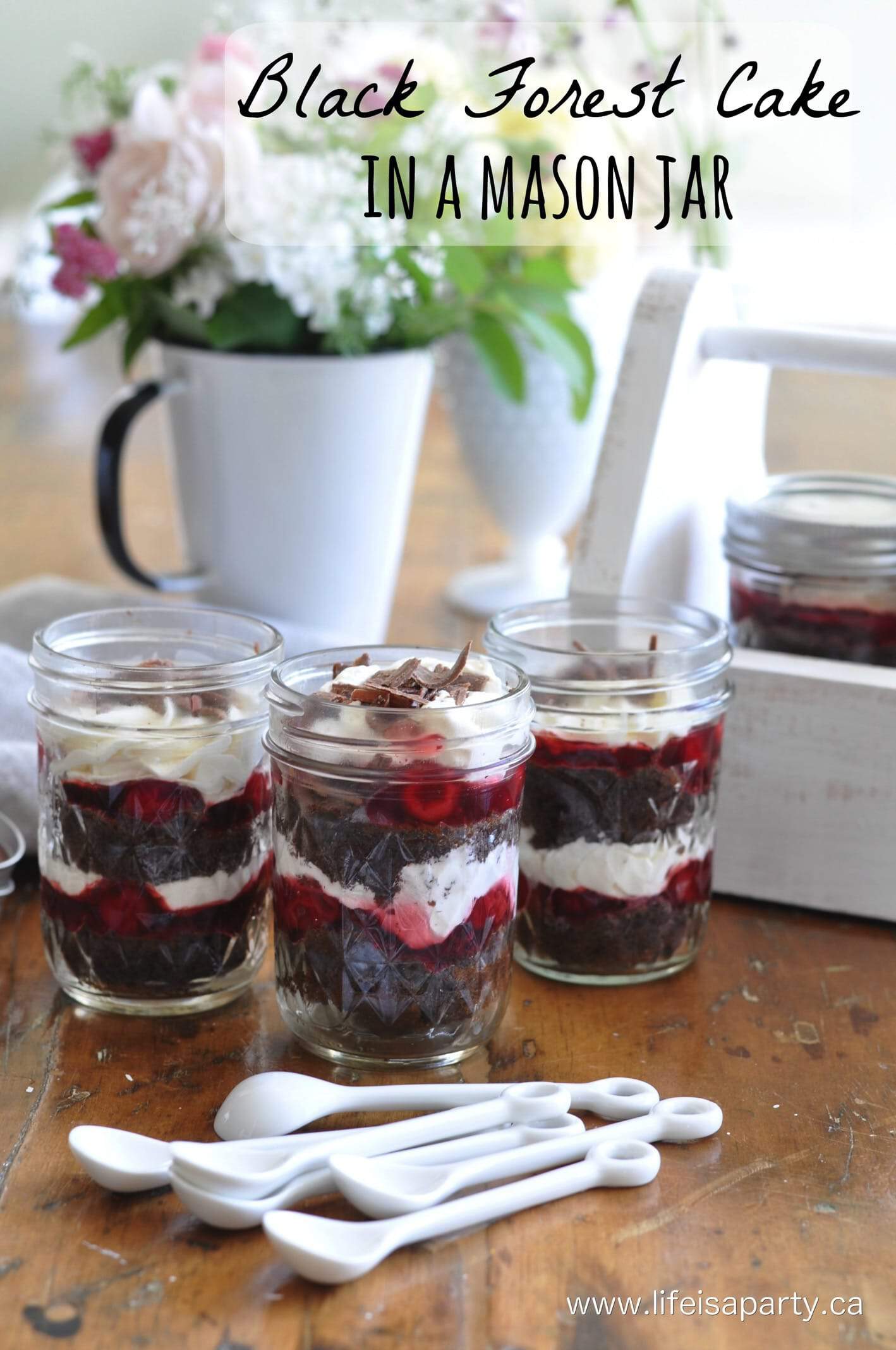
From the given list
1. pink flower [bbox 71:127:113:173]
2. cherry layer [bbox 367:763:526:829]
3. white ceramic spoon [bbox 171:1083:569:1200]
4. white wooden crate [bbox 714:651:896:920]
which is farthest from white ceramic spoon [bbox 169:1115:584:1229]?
pink flower [bbox 71:127:113:173]

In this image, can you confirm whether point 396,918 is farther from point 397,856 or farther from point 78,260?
point 78,260

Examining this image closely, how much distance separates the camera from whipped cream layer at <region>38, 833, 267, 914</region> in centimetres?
57

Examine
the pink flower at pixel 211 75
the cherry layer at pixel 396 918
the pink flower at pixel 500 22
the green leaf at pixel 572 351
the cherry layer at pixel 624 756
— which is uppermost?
the pink flower at pixel 500 22

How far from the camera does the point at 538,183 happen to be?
960 millimetres

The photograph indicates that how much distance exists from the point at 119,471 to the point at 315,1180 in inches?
24.3

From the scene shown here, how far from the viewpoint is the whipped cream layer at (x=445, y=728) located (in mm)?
508

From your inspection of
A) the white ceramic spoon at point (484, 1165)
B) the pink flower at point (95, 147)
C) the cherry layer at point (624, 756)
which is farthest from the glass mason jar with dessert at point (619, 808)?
the pink flower at point (95, 147)

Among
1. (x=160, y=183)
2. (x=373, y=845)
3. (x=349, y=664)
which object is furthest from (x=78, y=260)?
(x=373, y=845)

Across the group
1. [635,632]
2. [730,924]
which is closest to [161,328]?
[635,632]

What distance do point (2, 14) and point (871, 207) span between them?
1.45m

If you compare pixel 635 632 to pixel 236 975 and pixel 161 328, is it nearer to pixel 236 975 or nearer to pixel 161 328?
pixel 236 975

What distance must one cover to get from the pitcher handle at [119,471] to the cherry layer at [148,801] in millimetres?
426

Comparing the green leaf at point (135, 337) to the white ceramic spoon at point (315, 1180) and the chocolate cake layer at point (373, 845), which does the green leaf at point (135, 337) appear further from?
the white ceramic spoon at point (315, 1180)

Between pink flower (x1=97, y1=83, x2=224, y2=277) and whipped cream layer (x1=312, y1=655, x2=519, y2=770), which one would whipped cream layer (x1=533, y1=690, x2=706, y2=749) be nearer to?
whipped cream layer (x1=312, y1=655, x2=519, y2=770)
